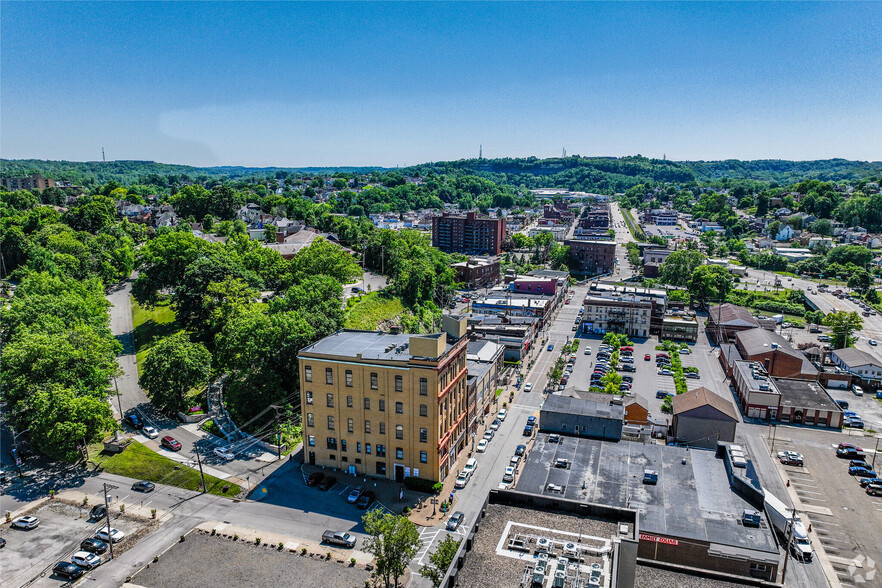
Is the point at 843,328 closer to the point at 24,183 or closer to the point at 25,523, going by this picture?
the point at 25,523

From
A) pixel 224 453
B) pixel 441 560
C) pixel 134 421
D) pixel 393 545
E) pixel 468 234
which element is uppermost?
pixel 468 234

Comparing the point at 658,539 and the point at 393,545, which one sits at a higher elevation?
the point at 393,545

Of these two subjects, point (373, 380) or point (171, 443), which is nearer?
point (373, 380)

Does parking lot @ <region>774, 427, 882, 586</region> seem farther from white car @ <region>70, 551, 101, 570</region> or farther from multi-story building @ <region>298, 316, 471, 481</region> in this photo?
white car @ <region>70, 551, 101, 570</region>

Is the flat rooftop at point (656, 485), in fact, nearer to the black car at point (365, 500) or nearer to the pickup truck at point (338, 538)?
the black car at point (365, 500)

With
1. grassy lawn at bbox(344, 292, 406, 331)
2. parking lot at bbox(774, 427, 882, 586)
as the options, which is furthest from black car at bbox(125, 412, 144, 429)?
parking lot at bbox(774, 427, 882, 586)

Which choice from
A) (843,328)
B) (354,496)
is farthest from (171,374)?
(843,328)

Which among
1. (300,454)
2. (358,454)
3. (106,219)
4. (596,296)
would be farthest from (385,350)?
A: (106,219)
